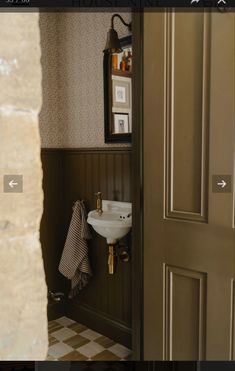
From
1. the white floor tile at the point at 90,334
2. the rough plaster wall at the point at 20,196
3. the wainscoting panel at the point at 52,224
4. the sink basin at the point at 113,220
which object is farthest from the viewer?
the wainscoting panel at the point at 52,224

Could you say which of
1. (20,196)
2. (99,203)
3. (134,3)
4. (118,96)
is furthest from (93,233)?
(20,196)

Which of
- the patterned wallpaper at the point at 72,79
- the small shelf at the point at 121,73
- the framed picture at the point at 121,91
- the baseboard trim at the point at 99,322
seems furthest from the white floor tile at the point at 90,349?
the small shelf at the point at 121,73

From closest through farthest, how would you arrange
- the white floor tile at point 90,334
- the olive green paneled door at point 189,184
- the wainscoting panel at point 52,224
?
the olive green paneled door at point 189,184 → the white floor tile at point 90,334 → the wainscoting panel at point 52,224

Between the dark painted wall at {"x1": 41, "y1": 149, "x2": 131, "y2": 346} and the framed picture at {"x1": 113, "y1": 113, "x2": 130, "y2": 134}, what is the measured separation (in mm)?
104

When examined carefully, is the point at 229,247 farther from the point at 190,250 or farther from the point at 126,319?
the point at 126,319

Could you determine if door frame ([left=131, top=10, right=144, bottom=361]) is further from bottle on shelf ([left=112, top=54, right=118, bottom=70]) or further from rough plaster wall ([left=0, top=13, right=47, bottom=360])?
rough plaster wall ([left=0, top=13, right=47, bottom=360])

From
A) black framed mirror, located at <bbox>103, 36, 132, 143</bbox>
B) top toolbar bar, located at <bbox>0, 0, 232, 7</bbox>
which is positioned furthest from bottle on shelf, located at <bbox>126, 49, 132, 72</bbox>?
top toolbar bar, located at <bbox>0, 0, 232, 7</bbox>

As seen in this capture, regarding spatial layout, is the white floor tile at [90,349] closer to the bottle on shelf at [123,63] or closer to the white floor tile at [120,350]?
the white floor tile at [120,350]

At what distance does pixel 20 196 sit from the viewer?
45 cm

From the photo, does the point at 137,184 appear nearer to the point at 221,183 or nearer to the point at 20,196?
the point at 221,183

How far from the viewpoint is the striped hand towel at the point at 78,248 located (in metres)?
1.78

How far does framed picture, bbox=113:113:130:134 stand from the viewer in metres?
1.61

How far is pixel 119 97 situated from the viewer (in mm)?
1637

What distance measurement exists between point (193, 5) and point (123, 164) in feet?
3.00
